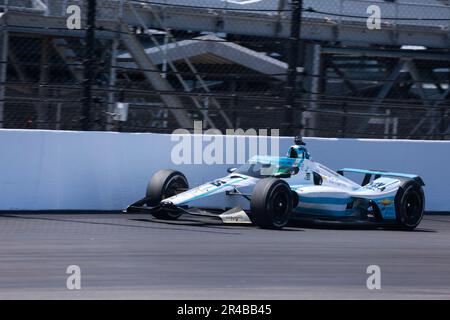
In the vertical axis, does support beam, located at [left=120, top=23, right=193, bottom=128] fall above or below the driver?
above

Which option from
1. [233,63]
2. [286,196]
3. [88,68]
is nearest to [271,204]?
[286,196]

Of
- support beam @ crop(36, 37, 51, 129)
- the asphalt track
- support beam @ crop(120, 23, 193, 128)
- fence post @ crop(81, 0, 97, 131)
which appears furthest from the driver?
support beam @ crop(36, 37, 51, 129)

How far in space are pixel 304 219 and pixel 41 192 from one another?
3419 mm

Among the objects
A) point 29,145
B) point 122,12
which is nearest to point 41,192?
point 29,145

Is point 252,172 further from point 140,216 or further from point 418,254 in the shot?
point 418,254

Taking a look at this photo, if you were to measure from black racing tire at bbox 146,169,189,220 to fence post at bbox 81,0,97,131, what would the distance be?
1.30 meters

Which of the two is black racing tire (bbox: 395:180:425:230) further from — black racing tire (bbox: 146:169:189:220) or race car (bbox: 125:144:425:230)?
black racing tire (bbox: 146:169:189:220)

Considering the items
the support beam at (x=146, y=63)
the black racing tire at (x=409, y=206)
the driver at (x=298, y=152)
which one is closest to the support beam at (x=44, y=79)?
the support beam at (x=146, y=63)

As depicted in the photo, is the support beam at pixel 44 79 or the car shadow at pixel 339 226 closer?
the car shadow at pixel 339 226

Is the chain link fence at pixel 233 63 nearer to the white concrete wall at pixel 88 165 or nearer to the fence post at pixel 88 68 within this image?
the fence post at pixel 88 68

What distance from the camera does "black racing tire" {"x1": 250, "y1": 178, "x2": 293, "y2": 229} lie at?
11961 millimetres

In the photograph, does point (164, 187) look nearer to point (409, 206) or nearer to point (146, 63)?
point (409, 206)

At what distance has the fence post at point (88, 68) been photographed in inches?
525

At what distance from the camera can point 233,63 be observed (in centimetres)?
2128
